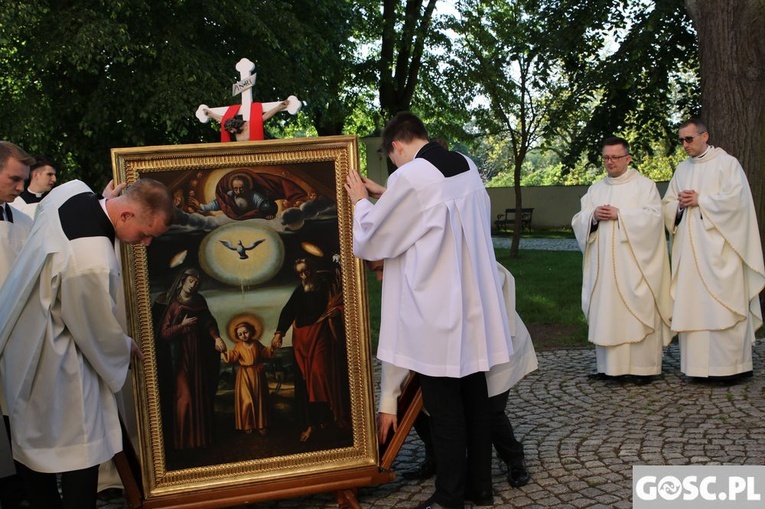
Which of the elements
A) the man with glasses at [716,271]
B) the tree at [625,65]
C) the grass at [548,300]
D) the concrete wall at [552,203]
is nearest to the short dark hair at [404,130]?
the man with glasses at [716,271]

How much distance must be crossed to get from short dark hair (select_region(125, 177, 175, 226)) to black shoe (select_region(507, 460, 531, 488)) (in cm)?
268

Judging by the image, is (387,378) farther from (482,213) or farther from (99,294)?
(99,294)

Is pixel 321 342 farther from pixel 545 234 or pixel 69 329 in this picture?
pixel 545 234

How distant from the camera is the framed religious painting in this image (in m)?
4.49

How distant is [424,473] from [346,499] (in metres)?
0.71

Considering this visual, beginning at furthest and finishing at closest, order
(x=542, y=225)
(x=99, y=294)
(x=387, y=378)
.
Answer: (x=542, y=225) < (x=387, y=378) < (x=99, y=294)

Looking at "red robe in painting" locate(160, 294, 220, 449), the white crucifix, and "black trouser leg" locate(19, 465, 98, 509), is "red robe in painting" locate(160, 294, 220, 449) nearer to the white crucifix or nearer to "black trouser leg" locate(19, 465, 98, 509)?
"black trouser leg" locate(19, 465, 98, 509)

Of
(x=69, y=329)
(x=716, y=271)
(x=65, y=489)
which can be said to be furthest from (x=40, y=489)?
(x=716, y=271)

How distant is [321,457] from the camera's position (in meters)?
4.71

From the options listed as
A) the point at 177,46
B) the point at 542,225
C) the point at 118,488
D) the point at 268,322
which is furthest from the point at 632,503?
the point at 542,225

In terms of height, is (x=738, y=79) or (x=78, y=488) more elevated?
(x=738, y=79)

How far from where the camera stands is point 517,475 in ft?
16.8

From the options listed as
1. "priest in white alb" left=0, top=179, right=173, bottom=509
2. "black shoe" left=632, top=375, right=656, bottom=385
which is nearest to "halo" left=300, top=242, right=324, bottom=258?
"priest in white alb" left=0, top=179, right=173, bottom=509

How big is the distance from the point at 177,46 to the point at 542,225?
20852mm
